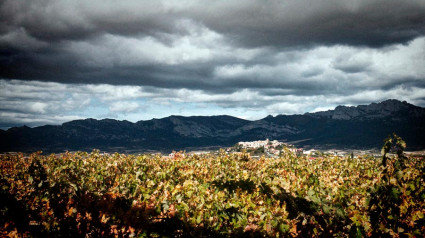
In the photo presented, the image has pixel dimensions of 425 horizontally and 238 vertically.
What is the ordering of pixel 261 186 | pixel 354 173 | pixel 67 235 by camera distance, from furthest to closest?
pixel 354 173 → pixel 261 186 → pixel 67 235

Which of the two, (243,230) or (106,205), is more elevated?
(106,205)

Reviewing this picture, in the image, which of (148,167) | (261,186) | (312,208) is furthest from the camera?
(148,167)

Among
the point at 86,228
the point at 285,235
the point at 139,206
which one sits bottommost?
the point at 285,235

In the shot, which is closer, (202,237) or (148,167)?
(202,237)

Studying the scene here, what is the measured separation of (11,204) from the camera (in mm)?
7598

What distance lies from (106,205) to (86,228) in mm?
683

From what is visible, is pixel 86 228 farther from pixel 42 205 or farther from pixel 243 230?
pixel 243 230

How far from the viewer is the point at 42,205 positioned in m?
8.30

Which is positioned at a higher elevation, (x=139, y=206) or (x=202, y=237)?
(x=139, y=206)

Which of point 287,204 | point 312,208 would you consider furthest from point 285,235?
point 287,204

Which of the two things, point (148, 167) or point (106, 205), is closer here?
point (106, 205)

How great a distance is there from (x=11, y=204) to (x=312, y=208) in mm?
8609

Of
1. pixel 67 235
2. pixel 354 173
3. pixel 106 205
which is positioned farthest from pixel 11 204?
pixel 354 173

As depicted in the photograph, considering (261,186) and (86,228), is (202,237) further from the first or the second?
(261,186)
